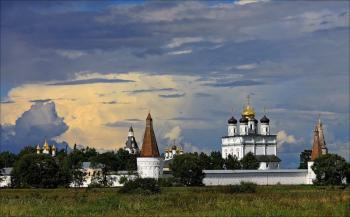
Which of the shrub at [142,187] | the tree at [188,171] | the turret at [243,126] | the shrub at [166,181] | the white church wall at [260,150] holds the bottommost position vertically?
the shrub at [142,187]

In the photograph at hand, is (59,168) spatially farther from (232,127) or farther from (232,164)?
(232,127)

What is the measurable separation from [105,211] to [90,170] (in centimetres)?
6798

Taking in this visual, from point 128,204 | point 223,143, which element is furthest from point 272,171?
point 128,204

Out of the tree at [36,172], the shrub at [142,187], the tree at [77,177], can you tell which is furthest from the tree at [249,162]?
the shrub at [142,187]

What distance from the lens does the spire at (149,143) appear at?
8894 cm

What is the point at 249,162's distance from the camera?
112812 millimetres

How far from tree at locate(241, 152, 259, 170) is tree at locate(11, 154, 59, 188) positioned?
122 ft

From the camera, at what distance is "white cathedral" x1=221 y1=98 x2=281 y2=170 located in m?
122

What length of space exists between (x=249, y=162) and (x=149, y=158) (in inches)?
1043

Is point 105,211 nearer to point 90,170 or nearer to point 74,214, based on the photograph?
point 74,214

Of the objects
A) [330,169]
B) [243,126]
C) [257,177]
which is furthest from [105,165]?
[243,126]

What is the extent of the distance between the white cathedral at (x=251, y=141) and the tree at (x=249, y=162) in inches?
166

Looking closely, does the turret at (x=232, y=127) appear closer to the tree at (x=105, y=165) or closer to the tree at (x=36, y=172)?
the tree at (x=105, y=165)

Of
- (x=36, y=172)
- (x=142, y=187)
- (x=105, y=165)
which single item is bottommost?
(x=142, y=187)
